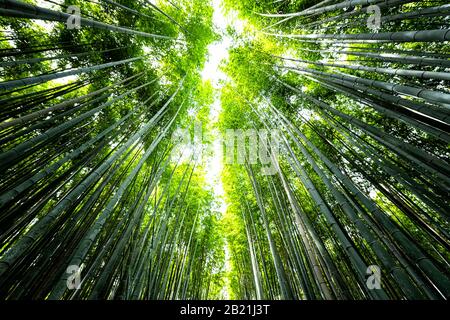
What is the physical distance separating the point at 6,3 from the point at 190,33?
4.51m

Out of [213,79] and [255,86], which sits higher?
[213,79]

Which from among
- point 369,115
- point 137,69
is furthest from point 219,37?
point 369,115

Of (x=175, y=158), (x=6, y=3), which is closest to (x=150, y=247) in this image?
(x=6, y=3)

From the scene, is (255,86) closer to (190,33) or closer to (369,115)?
(190,33)

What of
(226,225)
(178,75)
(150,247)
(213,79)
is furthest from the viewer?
(213,79)

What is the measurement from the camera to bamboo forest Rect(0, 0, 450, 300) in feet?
5.83

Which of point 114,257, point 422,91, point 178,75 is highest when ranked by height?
point 178,75

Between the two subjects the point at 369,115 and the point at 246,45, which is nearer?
the point at 369,115

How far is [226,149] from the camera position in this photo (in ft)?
20.0

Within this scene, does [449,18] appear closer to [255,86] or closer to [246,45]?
[255,86]

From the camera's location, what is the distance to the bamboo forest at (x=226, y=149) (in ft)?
5.83

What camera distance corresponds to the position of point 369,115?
4258 mm

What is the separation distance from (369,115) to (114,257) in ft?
15.6

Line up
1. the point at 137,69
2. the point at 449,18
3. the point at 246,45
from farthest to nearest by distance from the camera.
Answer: the point at 246,45
the point at 137,69
the point at 449,18
